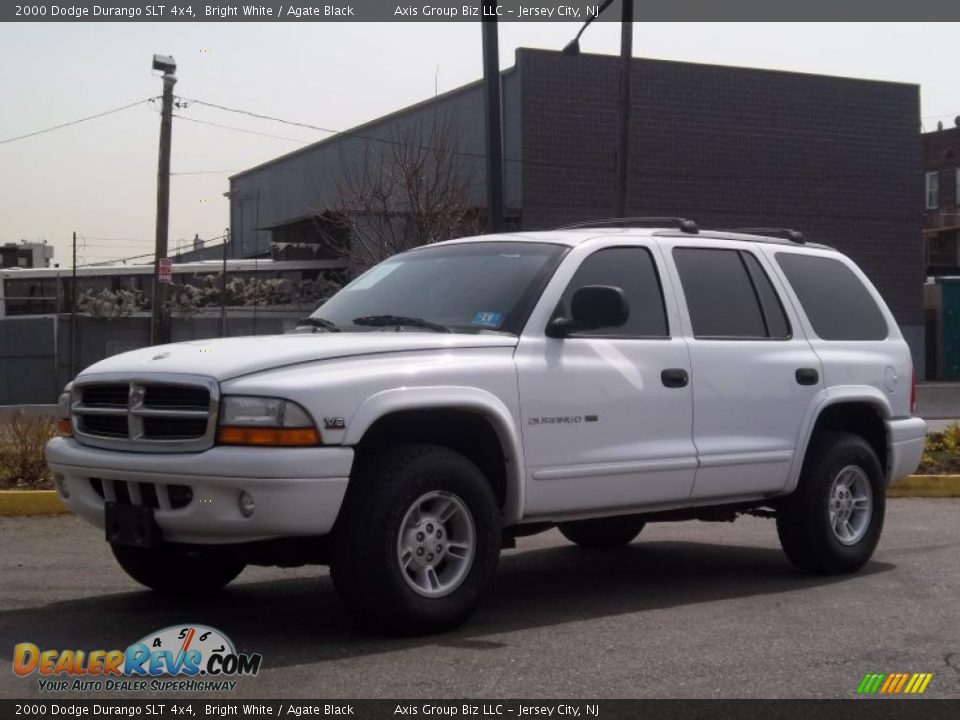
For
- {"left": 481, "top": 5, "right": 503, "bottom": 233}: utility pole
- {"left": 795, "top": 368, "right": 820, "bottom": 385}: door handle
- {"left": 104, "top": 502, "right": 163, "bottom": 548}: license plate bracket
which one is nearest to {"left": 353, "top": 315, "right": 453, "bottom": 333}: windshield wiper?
{"left": 104, "top": 502, "right": 163, "bottom": 548}: license plate bracket

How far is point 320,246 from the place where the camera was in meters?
34.9

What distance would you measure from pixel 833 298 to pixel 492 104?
6.94 metres

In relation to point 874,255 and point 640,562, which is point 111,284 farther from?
point 640,562

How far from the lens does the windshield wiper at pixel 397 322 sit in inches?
251

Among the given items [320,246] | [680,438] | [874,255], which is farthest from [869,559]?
[874,255]

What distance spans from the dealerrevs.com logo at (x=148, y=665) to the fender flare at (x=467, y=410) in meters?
1.01

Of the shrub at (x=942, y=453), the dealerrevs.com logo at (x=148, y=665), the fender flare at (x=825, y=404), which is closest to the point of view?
the dealerrevs.com logo at (x=148, y=665)

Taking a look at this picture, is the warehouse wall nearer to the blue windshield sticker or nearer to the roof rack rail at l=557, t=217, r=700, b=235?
the roof rack rail at l=557, t=217, r=700, b=235

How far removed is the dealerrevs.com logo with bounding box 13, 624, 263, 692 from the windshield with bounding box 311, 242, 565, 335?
5.90 ft

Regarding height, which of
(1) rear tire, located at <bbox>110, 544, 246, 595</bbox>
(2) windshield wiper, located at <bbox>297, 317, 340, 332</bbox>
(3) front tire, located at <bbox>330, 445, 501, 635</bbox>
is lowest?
(1) rear tire, located at <bbox>110, 544, 246, 595</bbox>

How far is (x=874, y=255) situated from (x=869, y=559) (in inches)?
1224

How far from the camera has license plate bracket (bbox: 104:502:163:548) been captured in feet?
18.4
